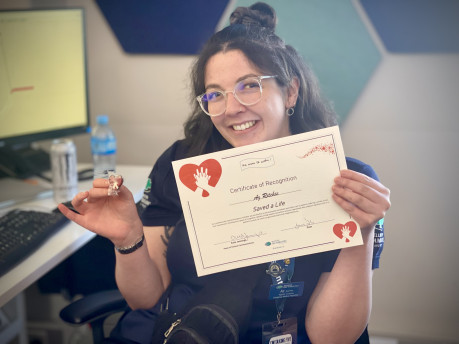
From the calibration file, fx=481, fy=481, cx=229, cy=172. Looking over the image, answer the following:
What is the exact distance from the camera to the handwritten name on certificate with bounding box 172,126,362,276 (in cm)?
89

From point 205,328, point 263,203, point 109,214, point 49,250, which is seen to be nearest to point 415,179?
point 263,203

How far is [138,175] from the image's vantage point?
1.45 meters

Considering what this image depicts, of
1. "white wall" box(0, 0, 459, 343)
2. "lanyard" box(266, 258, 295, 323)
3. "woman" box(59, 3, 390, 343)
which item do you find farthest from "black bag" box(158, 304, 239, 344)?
"white wall" box(0, 0, 459, 343)

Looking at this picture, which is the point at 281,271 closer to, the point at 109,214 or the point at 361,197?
the point at 361,197

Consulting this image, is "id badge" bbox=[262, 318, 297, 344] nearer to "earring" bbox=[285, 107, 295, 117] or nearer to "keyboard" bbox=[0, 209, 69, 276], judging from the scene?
"earring" bbox=[285, 107, 295, 117]

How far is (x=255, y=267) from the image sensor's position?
1050 mm

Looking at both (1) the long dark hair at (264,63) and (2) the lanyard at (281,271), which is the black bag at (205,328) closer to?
(2) the lanyard at (281,271)

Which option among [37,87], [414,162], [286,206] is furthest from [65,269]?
[414,162]

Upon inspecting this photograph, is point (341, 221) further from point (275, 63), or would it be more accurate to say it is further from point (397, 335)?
point (397, 335)

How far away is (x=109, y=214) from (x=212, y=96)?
1.08 ft

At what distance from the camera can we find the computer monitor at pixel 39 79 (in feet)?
4.71

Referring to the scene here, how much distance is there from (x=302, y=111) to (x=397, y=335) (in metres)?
0.66

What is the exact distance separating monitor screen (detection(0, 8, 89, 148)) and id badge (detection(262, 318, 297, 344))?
3.24 feet
